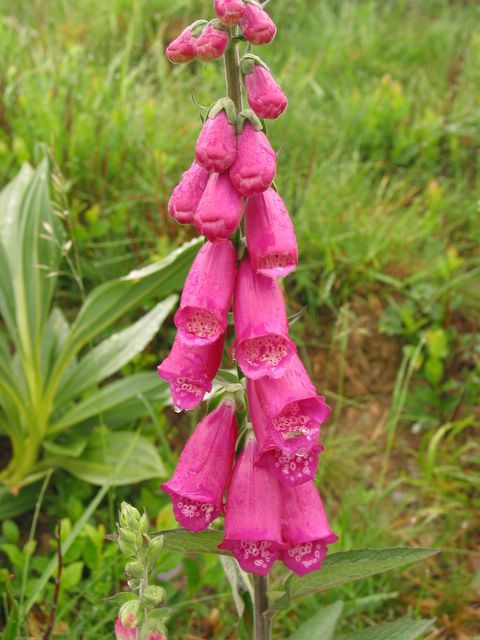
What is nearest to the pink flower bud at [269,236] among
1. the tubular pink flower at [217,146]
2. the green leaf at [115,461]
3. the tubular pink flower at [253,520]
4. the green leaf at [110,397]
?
the tubular pink flower at [217,146]

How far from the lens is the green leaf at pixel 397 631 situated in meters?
1.67

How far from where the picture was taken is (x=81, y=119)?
3627mm

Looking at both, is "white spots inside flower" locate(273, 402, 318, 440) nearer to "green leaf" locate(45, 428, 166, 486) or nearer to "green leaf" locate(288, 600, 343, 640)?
"green leaf" locate(288, 600, 343, 640)

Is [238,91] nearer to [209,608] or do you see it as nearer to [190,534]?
[190,534]

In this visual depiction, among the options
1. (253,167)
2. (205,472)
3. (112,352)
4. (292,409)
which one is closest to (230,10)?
(253,167)

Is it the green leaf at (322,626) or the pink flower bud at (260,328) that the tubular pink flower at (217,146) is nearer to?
the pink flower bud at (260,328)

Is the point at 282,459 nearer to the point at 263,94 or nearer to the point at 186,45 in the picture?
the point at 263,94

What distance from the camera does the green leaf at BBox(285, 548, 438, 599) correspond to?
59.0 inches

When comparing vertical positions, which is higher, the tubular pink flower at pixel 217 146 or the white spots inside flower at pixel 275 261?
the tubular pink flower at pixel 217 146

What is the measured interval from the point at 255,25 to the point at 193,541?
0.99 meters

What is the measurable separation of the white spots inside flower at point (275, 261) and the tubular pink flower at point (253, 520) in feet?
1.29

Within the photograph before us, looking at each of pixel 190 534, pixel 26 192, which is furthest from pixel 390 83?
pixel 190 534

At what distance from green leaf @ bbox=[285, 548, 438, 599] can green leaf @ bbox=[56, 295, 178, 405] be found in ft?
4.24

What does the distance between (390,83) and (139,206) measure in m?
2.10
